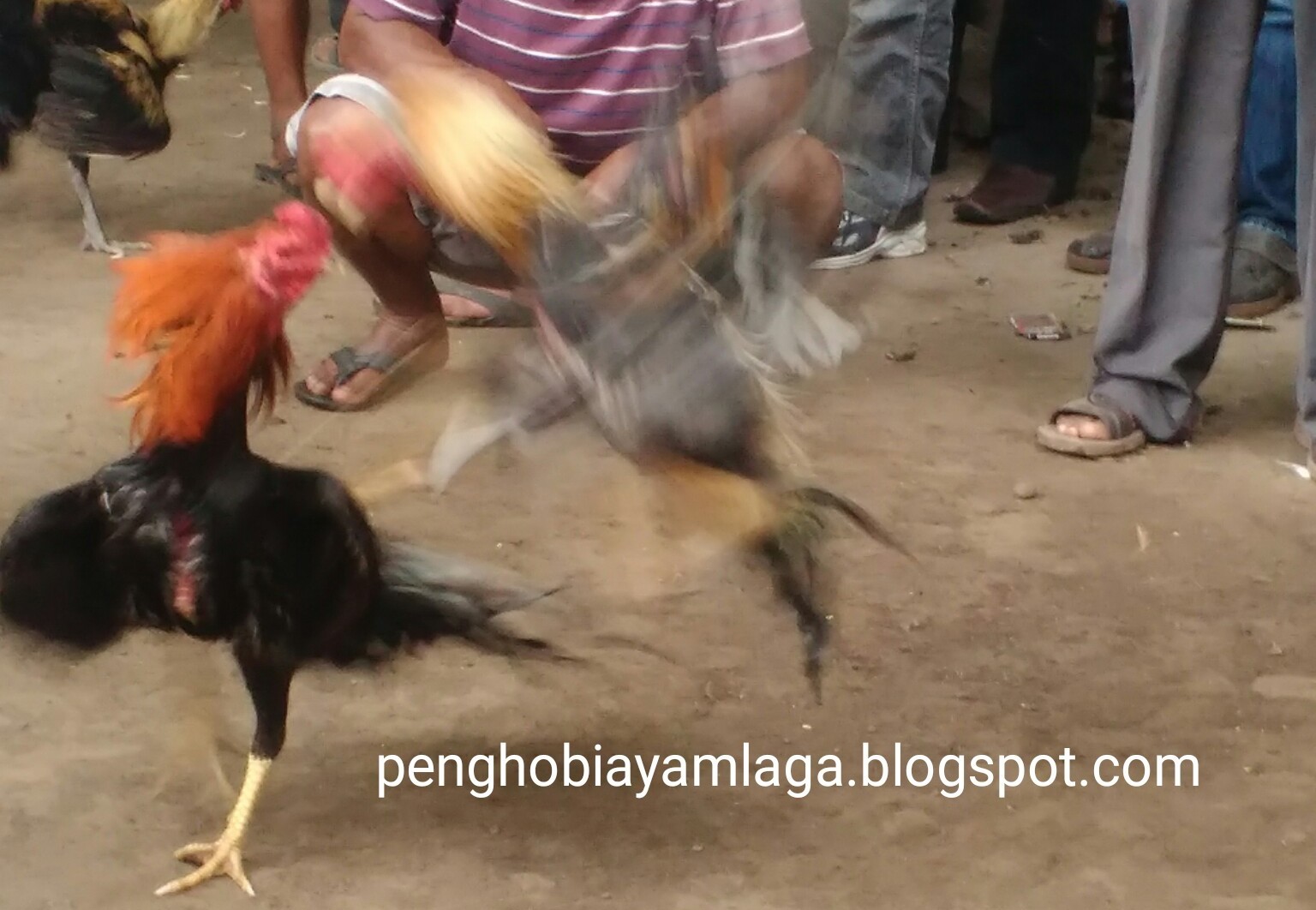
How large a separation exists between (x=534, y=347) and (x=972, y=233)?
2193 mm

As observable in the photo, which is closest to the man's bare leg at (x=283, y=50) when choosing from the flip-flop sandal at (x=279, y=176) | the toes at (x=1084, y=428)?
the flip-flop sandal at (x=279, y=176)

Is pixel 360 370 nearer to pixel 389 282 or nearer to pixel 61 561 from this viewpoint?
pixel 389 282

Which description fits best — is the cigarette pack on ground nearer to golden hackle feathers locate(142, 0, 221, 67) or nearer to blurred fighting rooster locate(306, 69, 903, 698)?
blurred fighting rooster locate(306, 69, 903, 698)

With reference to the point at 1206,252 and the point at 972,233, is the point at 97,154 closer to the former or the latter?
the point at 972,233

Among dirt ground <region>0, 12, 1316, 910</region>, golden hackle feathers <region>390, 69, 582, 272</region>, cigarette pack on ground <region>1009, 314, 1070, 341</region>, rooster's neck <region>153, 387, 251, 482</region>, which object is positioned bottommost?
cigarette pack on ground <region>1009, 314, 1070, 341</region>

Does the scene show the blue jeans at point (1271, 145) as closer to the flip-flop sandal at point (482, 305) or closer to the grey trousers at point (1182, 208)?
the grey trousers at point (1182, 208)

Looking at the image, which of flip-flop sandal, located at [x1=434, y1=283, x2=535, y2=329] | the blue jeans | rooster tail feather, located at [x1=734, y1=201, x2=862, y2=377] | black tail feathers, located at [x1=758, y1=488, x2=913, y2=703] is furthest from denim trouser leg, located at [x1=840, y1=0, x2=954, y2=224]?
black tail feathers, located at [x1=758, y1=488, x2=913, y2=703]

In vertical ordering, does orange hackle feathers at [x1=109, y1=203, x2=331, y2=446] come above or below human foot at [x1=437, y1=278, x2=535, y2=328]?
above

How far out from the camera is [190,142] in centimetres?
397

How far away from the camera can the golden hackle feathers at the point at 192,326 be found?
124cm

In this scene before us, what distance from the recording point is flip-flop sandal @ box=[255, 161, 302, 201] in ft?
10.5

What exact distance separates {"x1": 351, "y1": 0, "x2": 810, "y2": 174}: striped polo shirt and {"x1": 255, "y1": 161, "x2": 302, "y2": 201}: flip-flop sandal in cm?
107

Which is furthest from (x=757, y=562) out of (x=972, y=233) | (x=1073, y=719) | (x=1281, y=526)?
(x=972, y=233)

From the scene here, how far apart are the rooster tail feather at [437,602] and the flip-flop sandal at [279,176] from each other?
1.80 metres
